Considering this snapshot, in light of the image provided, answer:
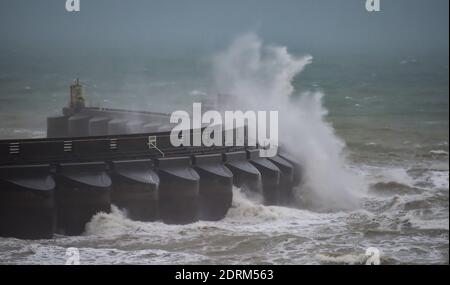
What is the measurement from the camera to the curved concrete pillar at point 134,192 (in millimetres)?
18094

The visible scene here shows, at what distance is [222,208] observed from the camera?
19.2m

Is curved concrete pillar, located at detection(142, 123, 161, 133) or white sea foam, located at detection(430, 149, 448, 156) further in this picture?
white sea foam, located at detection(430, 149, 448, 156)

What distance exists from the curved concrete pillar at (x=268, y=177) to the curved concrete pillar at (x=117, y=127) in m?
4.50

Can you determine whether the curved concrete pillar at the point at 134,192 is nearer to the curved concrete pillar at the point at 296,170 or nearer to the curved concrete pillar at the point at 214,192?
the curved concrete pillar at the point at 214,192

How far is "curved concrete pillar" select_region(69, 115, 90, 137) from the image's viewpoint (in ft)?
80.2

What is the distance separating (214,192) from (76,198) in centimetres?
317

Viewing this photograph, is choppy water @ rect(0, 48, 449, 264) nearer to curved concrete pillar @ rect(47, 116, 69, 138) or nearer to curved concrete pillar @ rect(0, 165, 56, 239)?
curved concrete pillar @ rect(0, 165, 56, 239)

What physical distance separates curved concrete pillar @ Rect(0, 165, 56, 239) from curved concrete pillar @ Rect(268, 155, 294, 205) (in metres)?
6.32

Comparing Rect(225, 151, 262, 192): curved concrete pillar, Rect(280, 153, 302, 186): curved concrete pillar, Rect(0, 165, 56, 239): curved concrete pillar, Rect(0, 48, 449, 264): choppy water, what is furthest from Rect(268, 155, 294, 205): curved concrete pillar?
Rect(0, 165, 56, 239): curved concrete pillar

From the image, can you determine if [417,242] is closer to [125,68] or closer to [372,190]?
[372,190]

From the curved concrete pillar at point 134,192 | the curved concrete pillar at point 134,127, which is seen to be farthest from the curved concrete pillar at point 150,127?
the curved concrete pillar at point 134,192

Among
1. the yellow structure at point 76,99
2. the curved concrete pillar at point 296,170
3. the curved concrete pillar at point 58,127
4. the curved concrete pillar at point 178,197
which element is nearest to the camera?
the curved concrete pillar at point 178,197

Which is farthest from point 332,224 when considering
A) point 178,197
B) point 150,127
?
point 150,127
